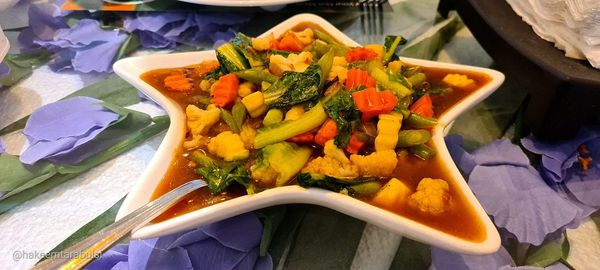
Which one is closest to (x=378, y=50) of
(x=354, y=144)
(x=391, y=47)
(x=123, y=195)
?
(x=391, y=47)

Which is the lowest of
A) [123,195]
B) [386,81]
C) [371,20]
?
[123,195]

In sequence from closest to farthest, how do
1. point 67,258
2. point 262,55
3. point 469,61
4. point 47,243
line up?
point 67,258, point 47,243, point 262,55, point 469,61

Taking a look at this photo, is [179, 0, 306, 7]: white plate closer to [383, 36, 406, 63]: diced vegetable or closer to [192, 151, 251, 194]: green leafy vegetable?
[383, 36, 406, 63]: diced vegetable

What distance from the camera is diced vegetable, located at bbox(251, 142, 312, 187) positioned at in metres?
0.67

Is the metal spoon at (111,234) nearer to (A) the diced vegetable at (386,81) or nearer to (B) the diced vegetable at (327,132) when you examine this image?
(B) the diced vegetable at (327,132)

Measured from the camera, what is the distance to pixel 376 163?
2.22 ft

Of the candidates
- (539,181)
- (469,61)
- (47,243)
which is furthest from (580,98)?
(47,243)

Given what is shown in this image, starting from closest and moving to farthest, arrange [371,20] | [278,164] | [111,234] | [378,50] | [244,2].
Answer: [111,234], [278,164], [378,50], [244,2], [371,20]

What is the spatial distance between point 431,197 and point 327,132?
18 cm

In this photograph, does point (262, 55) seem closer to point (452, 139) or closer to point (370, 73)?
point (370, 73)

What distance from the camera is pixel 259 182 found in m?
0.68

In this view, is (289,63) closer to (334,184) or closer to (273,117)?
(273,117)

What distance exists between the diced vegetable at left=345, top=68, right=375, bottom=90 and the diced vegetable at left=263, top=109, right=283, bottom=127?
12cm

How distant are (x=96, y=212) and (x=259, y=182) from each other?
0.33 meters
